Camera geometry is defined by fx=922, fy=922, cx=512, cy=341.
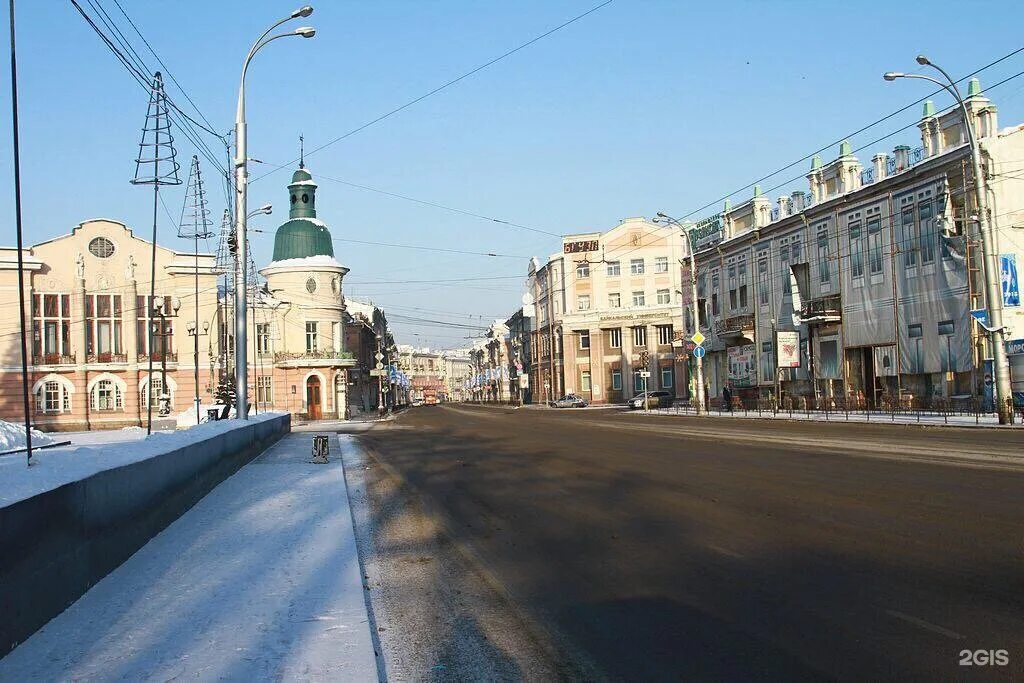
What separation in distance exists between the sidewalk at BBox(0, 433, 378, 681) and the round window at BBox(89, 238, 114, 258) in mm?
59064

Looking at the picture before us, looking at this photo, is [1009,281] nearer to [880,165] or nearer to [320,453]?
[880,165]

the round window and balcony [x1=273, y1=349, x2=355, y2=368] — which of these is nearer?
the round window

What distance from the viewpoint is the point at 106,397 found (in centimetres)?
6662

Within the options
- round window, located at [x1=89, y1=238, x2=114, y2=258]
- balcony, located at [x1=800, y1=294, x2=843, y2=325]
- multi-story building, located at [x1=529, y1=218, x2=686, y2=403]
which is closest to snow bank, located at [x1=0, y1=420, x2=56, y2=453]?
round window, located at [x1=89, y1=238, x2=114, y2=258]

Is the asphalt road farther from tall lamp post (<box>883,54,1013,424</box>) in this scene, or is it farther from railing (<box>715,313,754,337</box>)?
railing (<box>715,313,754,337</box>)

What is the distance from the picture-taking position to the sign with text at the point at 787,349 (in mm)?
51000

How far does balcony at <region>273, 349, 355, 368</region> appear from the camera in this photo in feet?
245

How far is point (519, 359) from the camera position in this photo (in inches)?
5546

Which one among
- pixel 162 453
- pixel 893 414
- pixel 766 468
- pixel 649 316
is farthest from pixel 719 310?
pixel 162 453

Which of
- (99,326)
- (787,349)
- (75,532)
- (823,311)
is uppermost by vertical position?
(99,326)

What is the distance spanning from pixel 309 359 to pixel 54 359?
1851 cm

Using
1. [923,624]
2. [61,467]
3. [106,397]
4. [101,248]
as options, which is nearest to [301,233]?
[101,248]

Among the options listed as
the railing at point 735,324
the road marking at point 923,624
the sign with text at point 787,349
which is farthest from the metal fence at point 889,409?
the road marking at point 923,624

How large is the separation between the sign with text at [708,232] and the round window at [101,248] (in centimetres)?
4263
